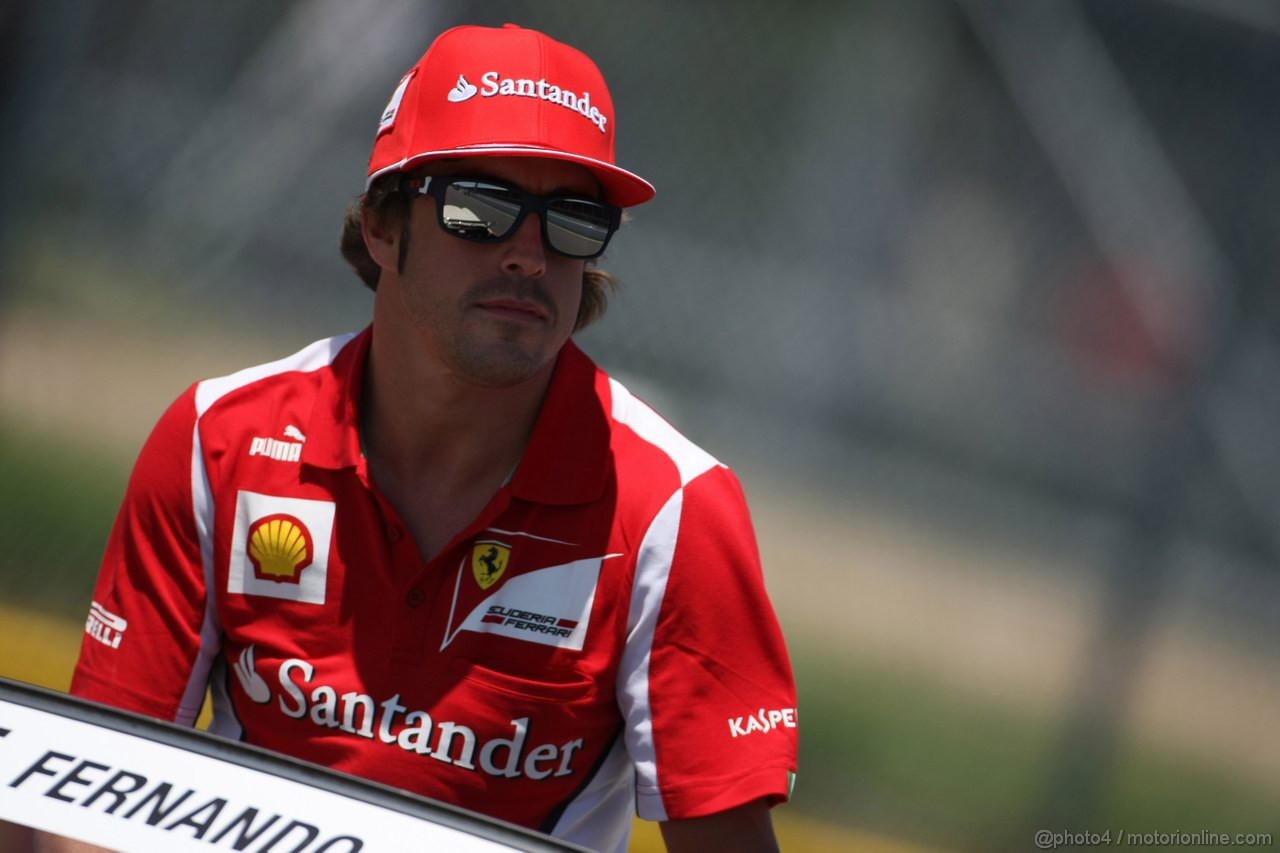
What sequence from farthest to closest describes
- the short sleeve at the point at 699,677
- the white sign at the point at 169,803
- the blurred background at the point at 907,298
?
the blurred background at the point at 907,298 < the short sleeve at the point at 699,677 < the white sign at the point at 169,803

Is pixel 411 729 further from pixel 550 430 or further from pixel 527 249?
pixel 527 249

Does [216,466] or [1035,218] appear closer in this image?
[216,466]

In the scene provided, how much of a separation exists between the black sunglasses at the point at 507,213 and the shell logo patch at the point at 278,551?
0.44 metres

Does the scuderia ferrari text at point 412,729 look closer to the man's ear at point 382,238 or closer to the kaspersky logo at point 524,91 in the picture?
the man's ear at point 382,238

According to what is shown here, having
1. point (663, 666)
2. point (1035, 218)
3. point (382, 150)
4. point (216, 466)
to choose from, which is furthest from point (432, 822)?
point (1035, 218)

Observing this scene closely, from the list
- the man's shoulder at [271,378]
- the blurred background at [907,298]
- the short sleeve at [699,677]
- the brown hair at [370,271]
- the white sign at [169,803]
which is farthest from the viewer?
the blurred background at [907,298]

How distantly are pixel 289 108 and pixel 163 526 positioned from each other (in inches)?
72.8

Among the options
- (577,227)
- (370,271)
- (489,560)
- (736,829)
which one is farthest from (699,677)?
(370,271)

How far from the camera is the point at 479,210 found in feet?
5.31

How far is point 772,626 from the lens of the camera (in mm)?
1606

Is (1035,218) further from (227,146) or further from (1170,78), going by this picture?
(227,146)

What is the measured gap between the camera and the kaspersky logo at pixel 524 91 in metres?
1.59

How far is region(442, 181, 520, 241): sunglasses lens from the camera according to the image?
161 cm

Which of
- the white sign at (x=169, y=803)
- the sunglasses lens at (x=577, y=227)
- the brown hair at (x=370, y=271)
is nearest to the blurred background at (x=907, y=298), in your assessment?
the brown hair at (x=370, y=271)
